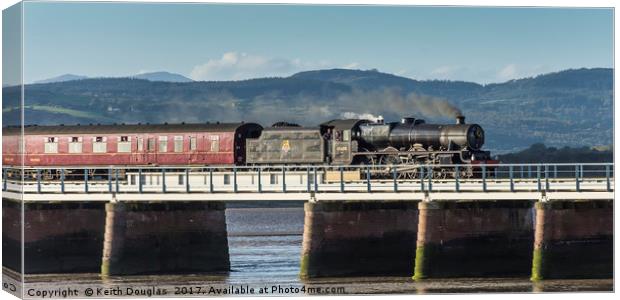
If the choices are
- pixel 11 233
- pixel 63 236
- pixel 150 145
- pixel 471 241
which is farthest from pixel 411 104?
pixel 11 233

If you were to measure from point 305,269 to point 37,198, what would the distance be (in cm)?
1159

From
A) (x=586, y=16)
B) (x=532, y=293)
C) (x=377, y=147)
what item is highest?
(x=586, y=16)

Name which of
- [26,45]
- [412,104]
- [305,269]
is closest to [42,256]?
[305,269]

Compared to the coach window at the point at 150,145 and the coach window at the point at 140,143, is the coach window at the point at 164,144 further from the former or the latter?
the coach window at the point at 140,143

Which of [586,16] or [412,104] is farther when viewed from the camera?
[412,104]

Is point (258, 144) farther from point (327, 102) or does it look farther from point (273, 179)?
point (327, 102)

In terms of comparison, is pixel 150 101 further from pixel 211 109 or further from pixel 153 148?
pixel 153 148

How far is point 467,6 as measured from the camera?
1945 inches

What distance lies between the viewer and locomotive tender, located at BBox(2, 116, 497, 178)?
69.7 meters

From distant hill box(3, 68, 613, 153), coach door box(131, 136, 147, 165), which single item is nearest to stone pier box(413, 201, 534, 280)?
coach door box(131, 136, 147, 165)

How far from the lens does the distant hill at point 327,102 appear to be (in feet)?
436

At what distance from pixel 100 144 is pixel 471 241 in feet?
87.5

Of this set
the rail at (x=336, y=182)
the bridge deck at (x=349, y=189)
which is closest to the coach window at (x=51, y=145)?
the rail at (x=336, y=182)

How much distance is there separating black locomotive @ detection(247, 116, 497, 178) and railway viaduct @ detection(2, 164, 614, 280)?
6753mm
